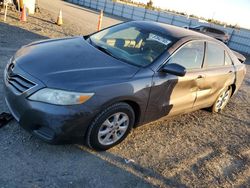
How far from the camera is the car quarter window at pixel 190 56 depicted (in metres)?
4.45

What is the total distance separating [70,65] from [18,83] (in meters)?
0.67

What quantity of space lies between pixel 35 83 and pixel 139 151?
5.70 ft

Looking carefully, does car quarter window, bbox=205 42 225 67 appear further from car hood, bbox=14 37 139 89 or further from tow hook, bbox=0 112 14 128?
tow hook, bbox=0 112 14 128


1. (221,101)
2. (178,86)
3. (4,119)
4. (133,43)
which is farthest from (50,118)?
(221,101)

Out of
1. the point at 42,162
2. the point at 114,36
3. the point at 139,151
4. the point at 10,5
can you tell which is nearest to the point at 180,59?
the point at 114,36

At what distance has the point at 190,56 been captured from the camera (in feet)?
15.5

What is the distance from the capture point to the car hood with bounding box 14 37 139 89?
343 centimetres

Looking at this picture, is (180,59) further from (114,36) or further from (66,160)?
(66,160)

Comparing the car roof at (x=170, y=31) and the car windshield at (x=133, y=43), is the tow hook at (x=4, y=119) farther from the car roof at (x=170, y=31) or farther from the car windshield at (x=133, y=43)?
the car roof at (x=170, y=31)

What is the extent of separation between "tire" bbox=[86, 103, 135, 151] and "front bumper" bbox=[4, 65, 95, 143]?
156 mm

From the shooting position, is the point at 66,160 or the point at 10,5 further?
the point at 10,5

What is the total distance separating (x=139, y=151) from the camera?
4.15 metres

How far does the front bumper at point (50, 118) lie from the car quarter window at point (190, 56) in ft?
5.42

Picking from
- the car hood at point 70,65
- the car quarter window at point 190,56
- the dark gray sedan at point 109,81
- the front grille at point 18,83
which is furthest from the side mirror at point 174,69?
the front grille at point 18,83
